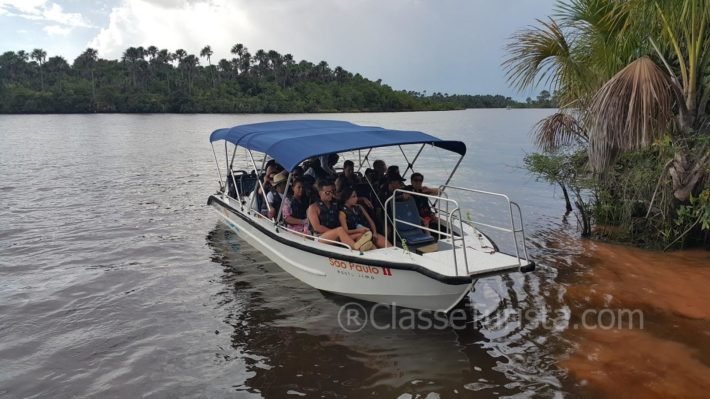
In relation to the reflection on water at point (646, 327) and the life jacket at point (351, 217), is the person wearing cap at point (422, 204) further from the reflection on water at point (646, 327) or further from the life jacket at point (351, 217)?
the reflection on water at point (646, 327)

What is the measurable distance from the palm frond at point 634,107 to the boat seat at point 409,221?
3.39 meters

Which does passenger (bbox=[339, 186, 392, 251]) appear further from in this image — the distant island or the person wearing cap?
the distant island

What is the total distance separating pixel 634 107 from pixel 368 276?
506 centimetres

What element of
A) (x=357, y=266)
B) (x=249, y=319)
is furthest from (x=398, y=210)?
(x=249, y=319)

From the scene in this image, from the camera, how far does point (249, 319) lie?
8.25m

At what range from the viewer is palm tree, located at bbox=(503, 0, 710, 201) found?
27.3 feet

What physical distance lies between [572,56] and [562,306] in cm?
548

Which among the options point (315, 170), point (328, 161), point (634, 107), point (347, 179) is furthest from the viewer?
point (328, 161)

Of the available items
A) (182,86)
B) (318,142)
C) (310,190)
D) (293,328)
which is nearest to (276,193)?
(310,190)

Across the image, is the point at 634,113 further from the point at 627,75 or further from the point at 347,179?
the point at 347,179

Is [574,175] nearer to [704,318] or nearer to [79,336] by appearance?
[704,318]

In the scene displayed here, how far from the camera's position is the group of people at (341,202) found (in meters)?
8.23

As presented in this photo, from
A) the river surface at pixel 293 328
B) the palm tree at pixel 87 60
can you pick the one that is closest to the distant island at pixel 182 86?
the palm tree at pixel 87 60

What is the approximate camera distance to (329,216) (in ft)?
27.6
